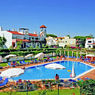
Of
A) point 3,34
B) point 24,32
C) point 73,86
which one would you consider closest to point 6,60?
point 73,86

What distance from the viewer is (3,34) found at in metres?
50.0

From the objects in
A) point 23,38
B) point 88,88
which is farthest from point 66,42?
point 88,88

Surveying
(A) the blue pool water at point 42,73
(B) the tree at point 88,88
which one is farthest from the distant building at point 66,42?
(B) the tree at point 88,88

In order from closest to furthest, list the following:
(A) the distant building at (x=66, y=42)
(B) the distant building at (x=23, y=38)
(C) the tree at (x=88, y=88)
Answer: (C) the tree at (x=88, y=88)
(B) the distant building at (x=23, y=38)
(A) the distant building at (x=66, y=42)

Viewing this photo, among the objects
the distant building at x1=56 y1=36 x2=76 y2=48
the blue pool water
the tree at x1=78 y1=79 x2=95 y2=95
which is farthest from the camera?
the distant building at x1=56 y1=36 x2=76 y2=48

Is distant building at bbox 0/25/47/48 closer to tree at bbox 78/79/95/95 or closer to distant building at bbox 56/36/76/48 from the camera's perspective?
distant building at bbox 56/36/76/48

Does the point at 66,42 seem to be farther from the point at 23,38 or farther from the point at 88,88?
the point at 88,88

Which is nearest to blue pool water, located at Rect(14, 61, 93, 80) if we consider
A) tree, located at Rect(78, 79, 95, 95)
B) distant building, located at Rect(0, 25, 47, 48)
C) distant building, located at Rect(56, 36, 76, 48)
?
tree, located at Rect(78, 79, 95, 95)

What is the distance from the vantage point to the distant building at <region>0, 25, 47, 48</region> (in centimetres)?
4753

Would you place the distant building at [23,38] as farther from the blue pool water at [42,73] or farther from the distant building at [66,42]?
the blue pool water at [42,73]

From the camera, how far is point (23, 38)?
172 feet

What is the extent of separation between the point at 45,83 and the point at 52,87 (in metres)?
0.79

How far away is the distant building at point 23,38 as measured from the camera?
156 feet

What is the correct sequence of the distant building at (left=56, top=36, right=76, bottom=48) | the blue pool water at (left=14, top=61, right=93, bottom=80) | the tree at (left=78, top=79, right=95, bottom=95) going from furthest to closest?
the distant building at (left=56, top=36, right=76, bottom=48), the blue pool water at (left=14, top=61, right=93, bottom=80), the tree at (left=78, top=79, right=95, bottom=95)
